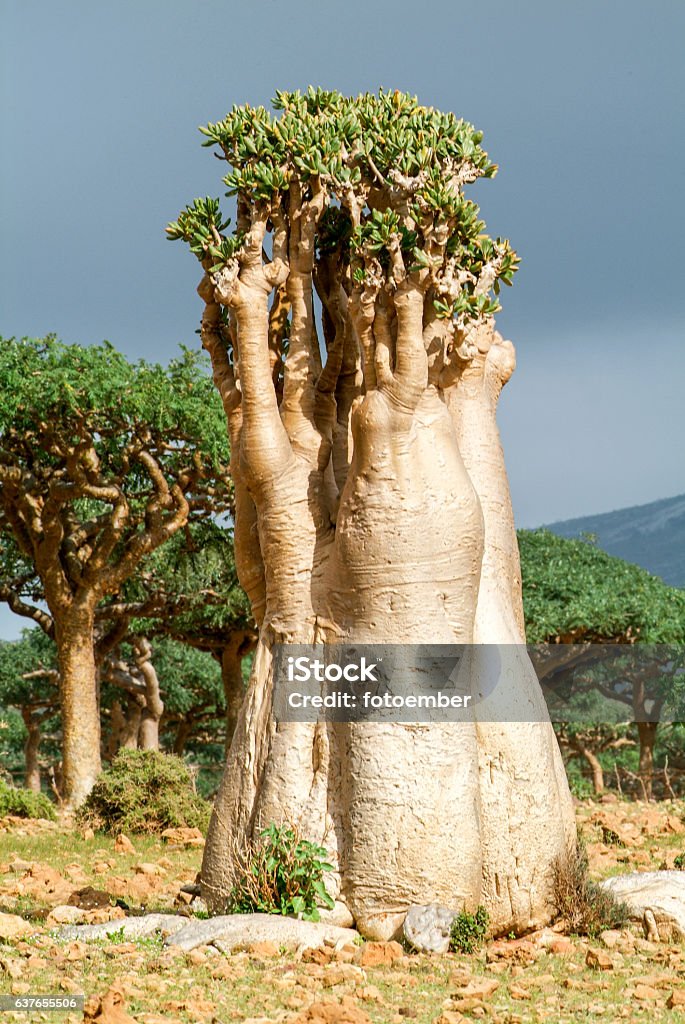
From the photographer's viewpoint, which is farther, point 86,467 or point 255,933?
point 86,467

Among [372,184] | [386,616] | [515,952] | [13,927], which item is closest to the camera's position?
[515,952]

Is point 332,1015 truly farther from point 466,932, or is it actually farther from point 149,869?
point 149,869

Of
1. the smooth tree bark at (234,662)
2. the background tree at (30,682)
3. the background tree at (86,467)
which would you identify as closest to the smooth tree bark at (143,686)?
the smooth tree bark at (234,662)

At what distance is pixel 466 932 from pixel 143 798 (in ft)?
24.1

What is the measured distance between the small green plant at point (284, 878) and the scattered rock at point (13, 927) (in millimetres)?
1442

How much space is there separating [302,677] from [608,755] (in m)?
22.8

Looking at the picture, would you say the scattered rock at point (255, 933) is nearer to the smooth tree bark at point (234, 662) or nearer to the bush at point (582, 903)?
the bush at point (582, 903)

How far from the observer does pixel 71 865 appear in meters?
11.6

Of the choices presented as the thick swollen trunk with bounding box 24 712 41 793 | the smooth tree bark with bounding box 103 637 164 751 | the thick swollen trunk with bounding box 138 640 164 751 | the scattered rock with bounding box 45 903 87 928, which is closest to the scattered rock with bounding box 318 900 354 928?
the scattered rock with bounding box 45 903 87 928

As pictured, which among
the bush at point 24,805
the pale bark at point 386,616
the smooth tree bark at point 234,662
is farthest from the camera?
the smooth tree bark at point 234,662

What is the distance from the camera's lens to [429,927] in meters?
7.80

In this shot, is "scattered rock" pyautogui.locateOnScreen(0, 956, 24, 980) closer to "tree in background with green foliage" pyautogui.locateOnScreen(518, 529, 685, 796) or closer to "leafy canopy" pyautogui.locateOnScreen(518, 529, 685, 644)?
"leafy canopy" pyautogui.locateOnScreen(518, 529, 685, 644)

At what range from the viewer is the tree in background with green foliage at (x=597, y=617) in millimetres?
21422

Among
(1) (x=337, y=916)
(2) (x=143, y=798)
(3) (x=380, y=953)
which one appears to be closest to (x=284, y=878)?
(1) (x=337, y=916)
